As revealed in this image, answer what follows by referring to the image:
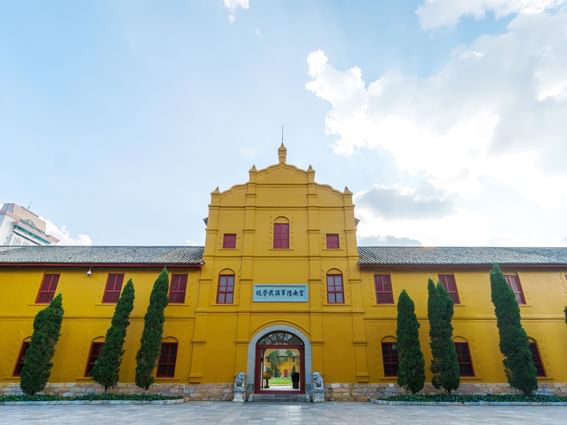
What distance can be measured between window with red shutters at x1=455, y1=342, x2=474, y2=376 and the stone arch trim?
23.2ft

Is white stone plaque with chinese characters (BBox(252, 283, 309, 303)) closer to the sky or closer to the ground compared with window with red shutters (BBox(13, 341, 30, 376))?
closer to the sky

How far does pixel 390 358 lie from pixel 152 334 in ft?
36.6

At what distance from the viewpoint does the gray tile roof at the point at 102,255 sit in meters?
16.3

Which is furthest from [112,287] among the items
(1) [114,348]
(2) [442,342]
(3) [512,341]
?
(3) [512,341]

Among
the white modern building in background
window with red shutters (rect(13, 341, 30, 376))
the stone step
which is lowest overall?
the stone step

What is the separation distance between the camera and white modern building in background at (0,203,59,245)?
113 ft

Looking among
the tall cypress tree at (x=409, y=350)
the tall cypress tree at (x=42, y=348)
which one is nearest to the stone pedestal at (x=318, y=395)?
the tall cypress tree at (x=409, y=350)

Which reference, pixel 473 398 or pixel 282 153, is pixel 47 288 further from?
pixel 473 398

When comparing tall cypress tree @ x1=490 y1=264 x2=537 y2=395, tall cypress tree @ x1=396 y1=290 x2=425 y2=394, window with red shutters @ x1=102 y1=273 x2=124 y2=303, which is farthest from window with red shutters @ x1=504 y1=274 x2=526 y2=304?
window with red shutters @ x1=102 y1=273 x2=124 y2=303

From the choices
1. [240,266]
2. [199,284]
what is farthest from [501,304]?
[199,284]

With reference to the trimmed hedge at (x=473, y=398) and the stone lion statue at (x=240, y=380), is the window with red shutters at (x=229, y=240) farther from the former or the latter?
the trimmed hedge at (x=473, y=398)

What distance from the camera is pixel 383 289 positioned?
52.9ft

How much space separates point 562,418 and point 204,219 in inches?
678

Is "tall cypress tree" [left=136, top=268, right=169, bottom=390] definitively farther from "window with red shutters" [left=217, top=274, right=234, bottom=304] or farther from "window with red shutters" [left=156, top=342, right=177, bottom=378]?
"window with red shutters" [left=217, top=274, right=234, bottom=304]
